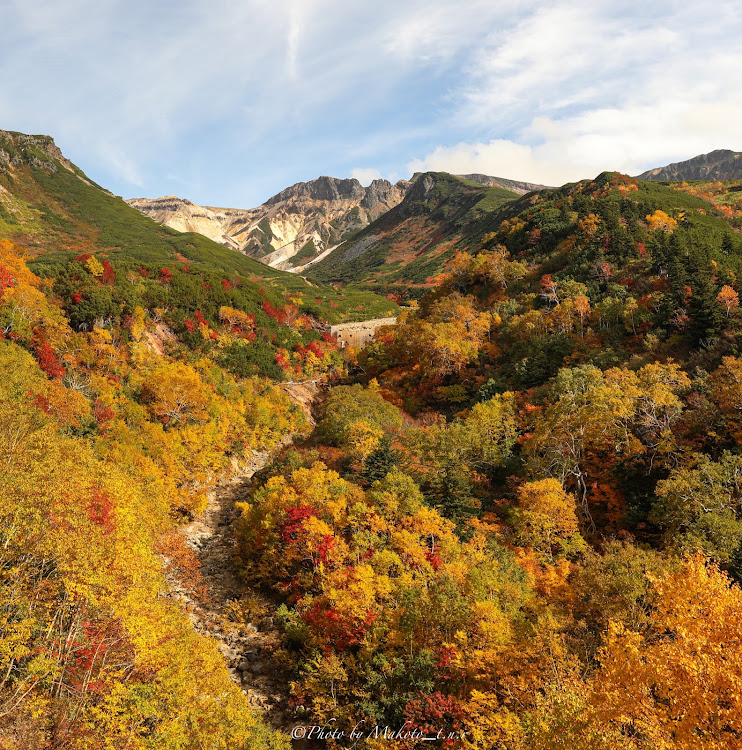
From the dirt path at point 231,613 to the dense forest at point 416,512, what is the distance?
1.49m

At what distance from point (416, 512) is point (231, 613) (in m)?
16.9

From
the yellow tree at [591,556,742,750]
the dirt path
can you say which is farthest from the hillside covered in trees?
→ the dirt path

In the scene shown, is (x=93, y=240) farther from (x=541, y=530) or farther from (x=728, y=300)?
(x=728, y=300)

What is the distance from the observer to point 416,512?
34594 mm

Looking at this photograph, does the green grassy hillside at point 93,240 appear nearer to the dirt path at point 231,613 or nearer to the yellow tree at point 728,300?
the dirt path at point 231,613

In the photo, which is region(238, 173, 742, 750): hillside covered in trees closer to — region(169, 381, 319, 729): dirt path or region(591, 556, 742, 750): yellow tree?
region(591, 556, 742, 750): yellow tree

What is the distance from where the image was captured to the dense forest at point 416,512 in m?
19.3

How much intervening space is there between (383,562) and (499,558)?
26.4 feet

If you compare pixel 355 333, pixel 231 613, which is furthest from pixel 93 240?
pixel 231 613

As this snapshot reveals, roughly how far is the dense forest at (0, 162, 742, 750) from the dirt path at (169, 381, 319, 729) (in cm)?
149

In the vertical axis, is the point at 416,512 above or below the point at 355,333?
below

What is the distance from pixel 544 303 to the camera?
230ft

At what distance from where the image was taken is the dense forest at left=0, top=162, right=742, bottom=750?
19.3 metres

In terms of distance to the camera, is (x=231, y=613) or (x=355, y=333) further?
(x=355, y=333)
